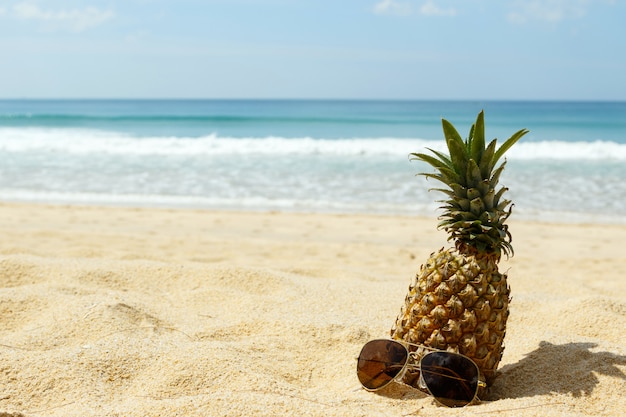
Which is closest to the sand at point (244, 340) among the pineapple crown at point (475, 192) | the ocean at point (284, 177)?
the pineapple crown at point (475, 192)

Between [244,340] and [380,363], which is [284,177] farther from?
[380,363]

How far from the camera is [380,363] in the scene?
9.15 ft

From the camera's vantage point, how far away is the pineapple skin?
104 inches

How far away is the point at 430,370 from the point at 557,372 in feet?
2.35

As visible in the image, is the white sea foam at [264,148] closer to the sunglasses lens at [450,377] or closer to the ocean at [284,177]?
the ocean at [284,177]

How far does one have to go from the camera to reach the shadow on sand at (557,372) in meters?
2.80

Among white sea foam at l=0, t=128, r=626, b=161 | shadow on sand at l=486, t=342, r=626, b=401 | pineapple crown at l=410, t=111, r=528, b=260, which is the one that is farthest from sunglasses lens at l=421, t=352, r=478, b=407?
white sea foam at l=0, t=128, r=626, b=161

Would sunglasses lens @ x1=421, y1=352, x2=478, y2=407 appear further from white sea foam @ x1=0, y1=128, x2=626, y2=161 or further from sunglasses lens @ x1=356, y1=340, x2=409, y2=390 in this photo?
white sea foam @ x1=0, y1=128, x2=626, y2=161

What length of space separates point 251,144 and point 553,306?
21460mm

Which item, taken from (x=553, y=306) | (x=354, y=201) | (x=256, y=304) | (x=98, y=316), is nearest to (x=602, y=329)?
(x=553, y=306)

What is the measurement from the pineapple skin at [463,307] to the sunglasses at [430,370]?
58mm

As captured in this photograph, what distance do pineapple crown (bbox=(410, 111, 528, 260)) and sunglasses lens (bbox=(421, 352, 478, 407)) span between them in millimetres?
488

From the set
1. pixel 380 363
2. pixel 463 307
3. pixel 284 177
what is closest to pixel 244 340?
pixel 380 363

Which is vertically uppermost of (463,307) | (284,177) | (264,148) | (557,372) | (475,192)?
(475,192)
